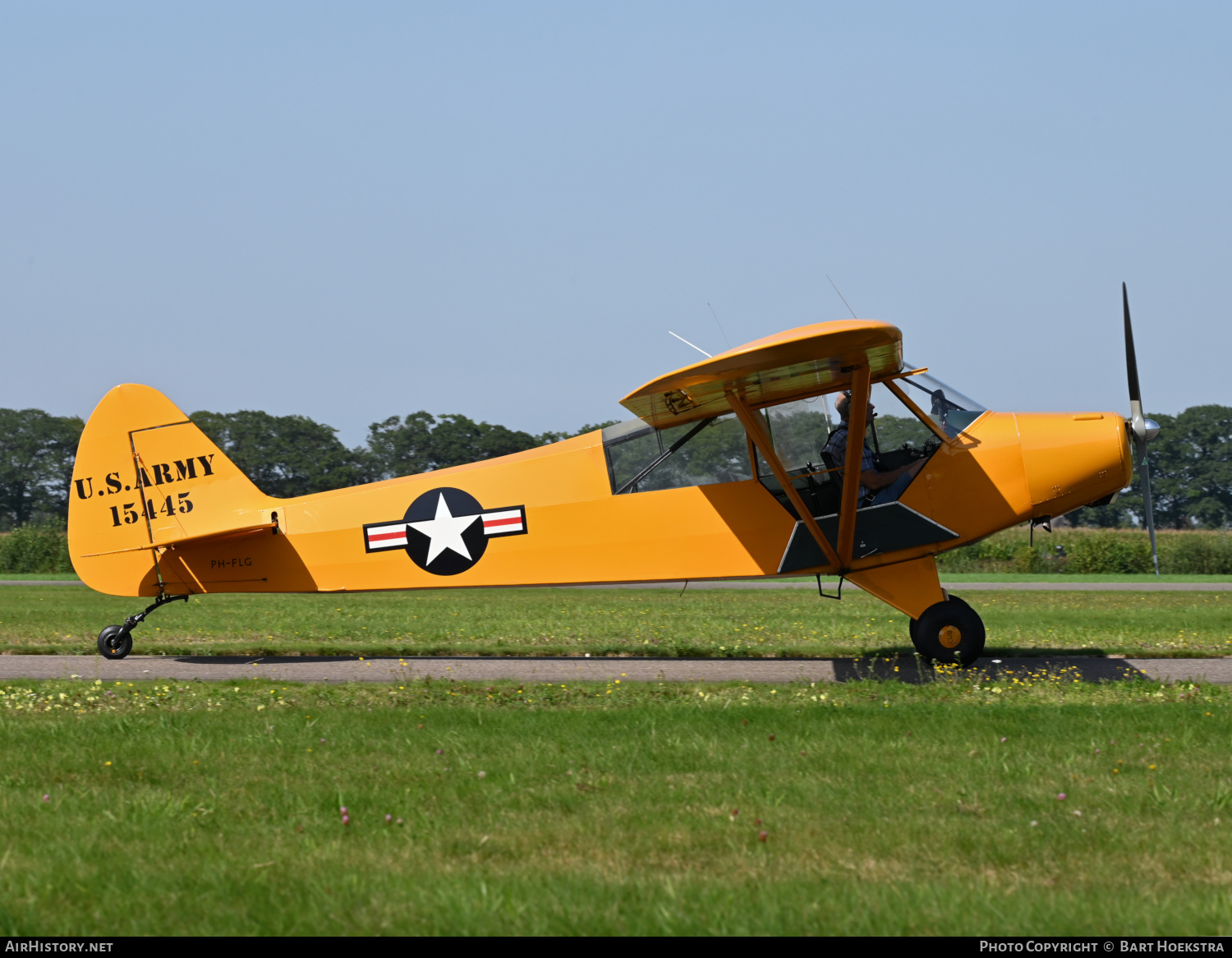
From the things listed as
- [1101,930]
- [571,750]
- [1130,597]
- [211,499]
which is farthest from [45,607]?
[1130,597]

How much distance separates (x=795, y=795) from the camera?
16.4ft

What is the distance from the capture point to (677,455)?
33.5 ft

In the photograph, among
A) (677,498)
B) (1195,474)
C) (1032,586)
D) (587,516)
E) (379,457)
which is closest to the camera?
(677,498)

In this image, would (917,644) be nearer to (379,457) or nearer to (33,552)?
(33,552)

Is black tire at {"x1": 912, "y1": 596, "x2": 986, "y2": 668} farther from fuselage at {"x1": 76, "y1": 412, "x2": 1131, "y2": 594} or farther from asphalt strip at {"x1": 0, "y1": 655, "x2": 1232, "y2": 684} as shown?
fuselage at {"x1": 76, "y1": 412, "x2": 1131, "y2": 594}

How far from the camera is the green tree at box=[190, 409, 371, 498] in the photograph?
5700cm

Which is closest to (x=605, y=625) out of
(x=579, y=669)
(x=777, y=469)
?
(x=579, y=669)

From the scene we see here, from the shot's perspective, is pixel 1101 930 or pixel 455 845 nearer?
pixel 1101 930

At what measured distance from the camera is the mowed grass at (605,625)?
11.7m

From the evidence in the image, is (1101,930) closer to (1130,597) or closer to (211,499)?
(211,499)

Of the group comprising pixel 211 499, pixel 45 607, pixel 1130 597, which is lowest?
pixel 1130 597

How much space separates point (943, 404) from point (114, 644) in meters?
8.95
